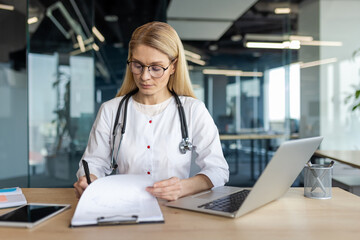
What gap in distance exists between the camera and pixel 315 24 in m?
5.37

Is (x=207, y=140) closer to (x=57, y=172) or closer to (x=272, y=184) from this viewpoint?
(x=272, y=184)

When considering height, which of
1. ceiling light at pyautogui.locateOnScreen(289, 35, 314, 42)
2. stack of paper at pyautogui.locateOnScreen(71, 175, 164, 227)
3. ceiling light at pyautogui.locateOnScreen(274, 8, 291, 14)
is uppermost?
ceiling light at pyautogui.locateOnScreen(274, 8, 291, 14)

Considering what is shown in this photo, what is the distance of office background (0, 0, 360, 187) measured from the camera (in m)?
4.26

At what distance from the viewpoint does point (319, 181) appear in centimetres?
144

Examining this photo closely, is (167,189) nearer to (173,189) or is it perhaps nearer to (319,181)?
(173,189)

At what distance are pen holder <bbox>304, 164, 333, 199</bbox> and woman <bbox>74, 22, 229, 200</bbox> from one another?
16.0 inches

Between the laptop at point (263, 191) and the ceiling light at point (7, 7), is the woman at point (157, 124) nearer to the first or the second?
the laptop at point (263, 191)

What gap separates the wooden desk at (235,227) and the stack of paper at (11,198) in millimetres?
219

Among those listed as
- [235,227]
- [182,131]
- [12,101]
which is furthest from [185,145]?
[12,101]

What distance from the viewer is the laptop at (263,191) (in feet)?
3.65

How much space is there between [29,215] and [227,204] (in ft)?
2.15

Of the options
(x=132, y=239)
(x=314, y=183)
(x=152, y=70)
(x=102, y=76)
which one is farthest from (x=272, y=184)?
(x=102, y=76)

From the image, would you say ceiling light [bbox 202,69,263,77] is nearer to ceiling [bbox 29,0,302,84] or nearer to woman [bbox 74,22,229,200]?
ceiling [bbox 29,0,302,84]

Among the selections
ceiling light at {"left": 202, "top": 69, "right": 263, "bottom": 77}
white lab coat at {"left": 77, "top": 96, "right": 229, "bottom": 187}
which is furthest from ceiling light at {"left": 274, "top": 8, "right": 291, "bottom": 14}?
white lab coat at {"left": 77, "top": 96, "right": 229, "bottom": 187}
